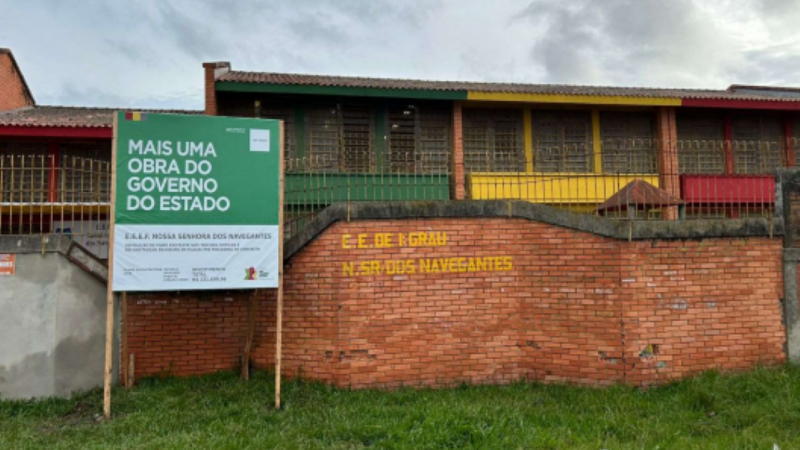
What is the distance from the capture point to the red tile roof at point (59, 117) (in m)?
10.8

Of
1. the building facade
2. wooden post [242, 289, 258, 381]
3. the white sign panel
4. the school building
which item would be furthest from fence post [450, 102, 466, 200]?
the white sign panel

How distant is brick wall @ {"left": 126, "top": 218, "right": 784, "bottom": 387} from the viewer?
5.51 meters

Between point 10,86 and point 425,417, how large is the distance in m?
16.4

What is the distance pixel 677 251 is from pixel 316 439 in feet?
14.5

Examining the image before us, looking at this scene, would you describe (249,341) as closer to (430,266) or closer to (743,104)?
(430,266)

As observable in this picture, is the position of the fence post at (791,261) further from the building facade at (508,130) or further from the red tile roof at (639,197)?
the building facade at (508,130)

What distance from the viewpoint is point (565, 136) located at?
40.1 feet

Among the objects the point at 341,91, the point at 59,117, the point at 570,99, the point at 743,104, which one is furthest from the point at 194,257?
the point at 743,104

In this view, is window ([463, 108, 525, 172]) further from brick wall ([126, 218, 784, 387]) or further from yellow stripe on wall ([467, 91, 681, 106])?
brick wall ([126, 218, 784, 387])

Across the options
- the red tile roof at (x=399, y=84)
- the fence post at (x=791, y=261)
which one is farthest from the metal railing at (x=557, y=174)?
the fence post at (x=791, y=261)

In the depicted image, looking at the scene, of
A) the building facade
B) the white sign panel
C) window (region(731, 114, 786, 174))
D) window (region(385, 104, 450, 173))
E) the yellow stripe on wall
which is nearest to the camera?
the white sign panel

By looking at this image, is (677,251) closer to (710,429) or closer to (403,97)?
(710,429)

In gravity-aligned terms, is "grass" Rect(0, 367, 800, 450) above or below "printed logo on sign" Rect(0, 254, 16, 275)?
below

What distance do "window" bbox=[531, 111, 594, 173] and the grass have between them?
7.21 meters
